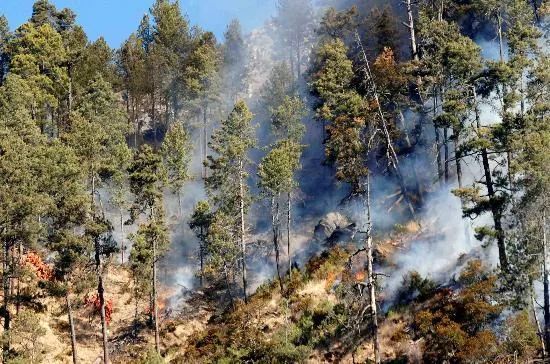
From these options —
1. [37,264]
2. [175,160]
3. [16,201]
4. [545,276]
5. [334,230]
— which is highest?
[175,160]

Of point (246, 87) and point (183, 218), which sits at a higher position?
point (246, 87)

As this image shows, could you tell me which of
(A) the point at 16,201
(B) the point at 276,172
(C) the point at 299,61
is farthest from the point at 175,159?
(C) the point at 299,61

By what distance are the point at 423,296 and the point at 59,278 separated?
2173cm

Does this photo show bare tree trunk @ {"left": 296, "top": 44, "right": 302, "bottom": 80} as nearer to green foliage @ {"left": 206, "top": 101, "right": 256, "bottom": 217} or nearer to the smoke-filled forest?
the smoke-filled forest

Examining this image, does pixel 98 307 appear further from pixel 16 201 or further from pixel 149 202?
pixel 16 201

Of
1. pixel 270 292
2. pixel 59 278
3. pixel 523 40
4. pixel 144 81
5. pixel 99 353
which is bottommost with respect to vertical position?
pixel 99 353

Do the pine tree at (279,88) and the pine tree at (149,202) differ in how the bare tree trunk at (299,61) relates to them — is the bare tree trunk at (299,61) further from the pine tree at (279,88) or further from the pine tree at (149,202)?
the pine tree at (149,202)

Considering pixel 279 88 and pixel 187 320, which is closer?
pixel 187 320

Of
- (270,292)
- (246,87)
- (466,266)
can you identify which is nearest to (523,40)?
(466,266)

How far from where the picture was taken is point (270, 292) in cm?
4525

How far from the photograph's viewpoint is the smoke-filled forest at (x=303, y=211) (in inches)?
1161

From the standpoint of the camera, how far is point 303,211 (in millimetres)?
62812

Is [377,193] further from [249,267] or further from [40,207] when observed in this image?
[40,207]

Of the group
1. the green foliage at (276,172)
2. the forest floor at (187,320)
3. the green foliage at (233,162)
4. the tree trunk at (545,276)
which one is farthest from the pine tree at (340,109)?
the tree trunk at (545,276)
